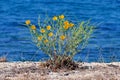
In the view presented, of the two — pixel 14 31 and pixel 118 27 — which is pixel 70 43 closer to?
pixel 14 31

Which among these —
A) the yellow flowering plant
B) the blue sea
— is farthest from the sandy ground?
the blue sea

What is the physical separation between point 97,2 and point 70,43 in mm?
18910

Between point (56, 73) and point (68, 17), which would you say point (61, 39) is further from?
point (68, 17)

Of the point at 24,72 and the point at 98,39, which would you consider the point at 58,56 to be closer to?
the point at 24,72

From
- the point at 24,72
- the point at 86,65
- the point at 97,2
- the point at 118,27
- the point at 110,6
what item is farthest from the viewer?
the point at 97,2

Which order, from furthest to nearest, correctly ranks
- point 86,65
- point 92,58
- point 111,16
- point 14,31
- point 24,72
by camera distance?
point 111,16, point 14,31, point 92,58, point 86,65, point 24,72

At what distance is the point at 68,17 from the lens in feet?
66.5

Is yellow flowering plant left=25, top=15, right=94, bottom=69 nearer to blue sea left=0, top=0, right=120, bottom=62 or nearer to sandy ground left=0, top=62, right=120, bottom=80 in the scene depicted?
sandy ground left=0, top=62, right=120, bottom=80

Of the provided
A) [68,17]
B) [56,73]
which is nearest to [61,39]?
[56,73]

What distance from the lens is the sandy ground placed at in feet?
23.6

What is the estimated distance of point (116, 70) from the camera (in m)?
7.71

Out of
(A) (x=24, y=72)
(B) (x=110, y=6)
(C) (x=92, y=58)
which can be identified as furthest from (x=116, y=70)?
(B) (x=110, y=6)

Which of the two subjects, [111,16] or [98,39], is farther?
[111,16]

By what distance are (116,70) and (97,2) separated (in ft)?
62.1
